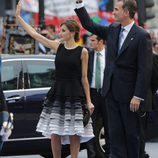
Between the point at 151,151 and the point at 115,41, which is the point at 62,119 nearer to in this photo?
the point at 115,41

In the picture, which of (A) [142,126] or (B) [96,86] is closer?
(A) [142,126]

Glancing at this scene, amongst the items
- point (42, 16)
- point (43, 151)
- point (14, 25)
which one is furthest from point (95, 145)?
point (42, 16)

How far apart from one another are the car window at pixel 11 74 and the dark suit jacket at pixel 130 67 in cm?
297

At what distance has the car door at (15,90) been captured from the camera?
1077cm

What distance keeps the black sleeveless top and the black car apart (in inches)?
55.2

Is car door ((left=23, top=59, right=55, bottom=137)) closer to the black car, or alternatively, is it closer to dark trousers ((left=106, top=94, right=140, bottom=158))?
the black car

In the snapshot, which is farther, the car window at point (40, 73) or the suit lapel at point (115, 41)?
the car window at point (40, 73)

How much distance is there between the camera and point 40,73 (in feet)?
36.6

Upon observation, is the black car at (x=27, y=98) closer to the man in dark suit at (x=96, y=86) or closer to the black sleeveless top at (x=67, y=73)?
the man in dark suit at (x=96, y=86)

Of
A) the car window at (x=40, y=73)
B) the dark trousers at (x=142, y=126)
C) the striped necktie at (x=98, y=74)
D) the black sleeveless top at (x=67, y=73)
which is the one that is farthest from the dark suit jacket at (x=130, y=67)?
the car window at (x=40, y=73)

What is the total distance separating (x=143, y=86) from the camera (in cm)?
796

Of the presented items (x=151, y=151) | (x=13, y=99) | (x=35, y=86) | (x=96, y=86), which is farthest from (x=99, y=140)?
(x=151, y=151)

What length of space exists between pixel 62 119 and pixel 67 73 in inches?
22.3

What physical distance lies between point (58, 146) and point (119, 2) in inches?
83.4
